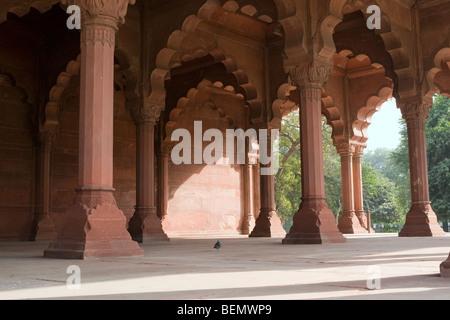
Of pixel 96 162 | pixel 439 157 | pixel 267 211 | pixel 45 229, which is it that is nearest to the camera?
pixel 96 162

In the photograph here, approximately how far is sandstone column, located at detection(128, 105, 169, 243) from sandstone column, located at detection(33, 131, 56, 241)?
11.9 feet

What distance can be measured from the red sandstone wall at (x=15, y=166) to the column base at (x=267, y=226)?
250 inches

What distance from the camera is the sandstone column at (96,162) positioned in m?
6.17

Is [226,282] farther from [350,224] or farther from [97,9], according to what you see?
[350,224]

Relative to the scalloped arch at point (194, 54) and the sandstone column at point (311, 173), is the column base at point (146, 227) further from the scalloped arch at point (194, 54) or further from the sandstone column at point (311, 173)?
the sandstone column at point (311, 173)

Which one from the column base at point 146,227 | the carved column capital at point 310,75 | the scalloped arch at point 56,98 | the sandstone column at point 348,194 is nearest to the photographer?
the carved column capital at point 310,75

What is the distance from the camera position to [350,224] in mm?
17484

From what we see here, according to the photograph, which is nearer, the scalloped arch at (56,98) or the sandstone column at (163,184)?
the scalloped arch at (56,98)

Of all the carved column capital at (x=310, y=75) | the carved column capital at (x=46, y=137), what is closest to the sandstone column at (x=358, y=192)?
the carved column capital at (x=310, y=75)

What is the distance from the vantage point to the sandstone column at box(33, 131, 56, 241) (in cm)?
1423

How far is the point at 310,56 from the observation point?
992cm

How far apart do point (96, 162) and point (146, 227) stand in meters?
5.29

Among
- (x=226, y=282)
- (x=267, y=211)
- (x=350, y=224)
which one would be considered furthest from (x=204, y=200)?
(x=226, y=282)
